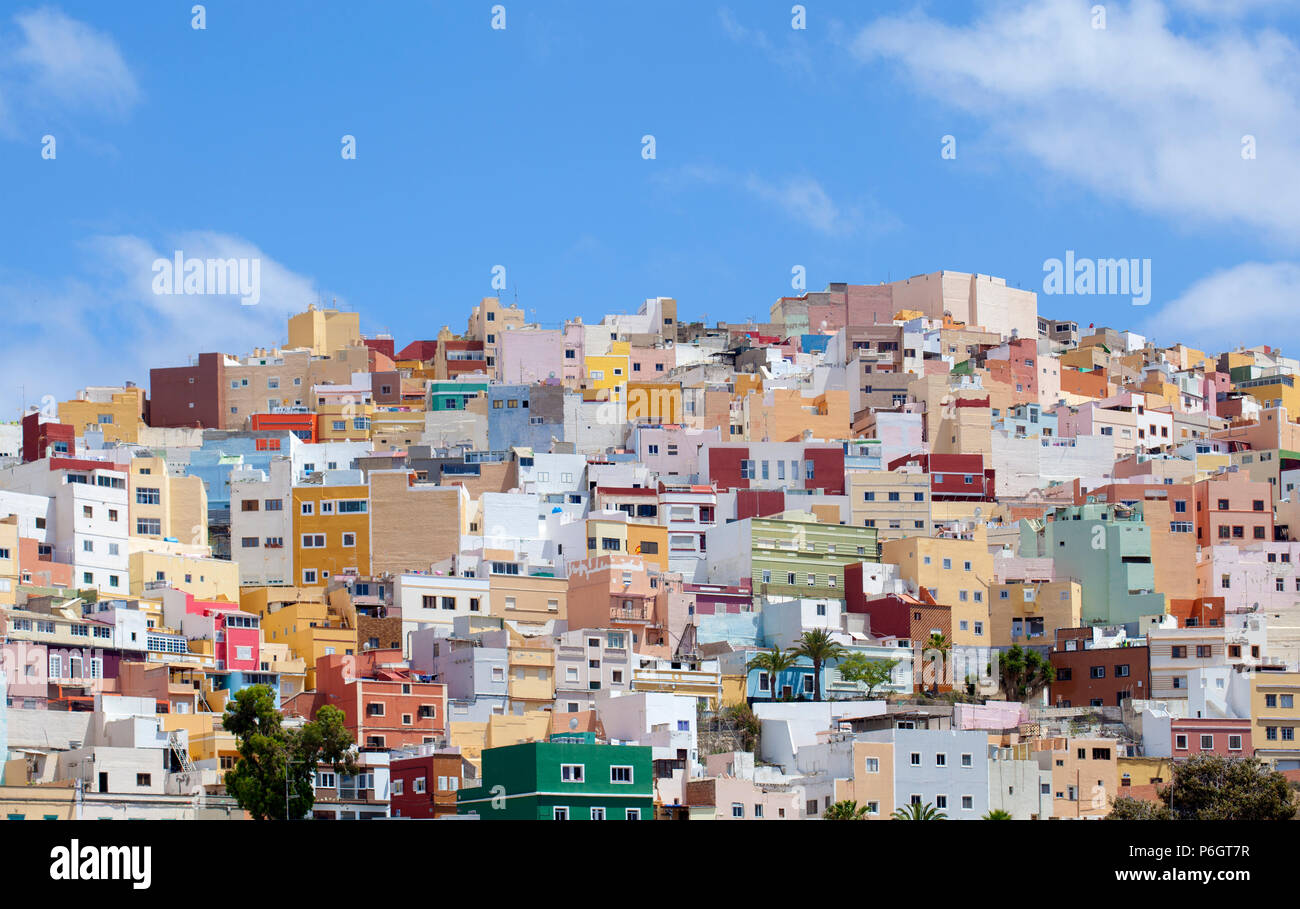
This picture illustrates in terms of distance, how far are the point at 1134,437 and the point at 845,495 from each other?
62.4ft

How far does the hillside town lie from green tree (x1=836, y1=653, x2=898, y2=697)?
140 mm

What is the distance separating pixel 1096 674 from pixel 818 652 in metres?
8.78

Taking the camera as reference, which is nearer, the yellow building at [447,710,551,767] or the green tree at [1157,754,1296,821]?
the green tree at [1157,754,1296,821]

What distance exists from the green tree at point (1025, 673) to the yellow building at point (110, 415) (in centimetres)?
3915

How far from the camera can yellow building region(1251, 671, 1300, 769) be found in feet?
200

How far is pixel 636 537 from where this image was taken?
76.6 metres

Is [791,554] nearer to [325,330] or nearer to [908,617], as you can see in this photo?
[908,617]

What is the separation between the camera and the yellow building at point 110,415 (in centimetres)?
9156

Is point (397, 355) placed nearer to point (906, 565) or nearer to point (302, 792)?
point (906, 565)

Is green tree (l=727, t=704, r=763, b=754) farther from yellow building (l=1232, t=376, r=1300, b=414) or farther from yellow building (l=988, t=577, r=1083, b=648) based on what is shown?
yellow building (l=1232, t=376, r=1300, b=414)

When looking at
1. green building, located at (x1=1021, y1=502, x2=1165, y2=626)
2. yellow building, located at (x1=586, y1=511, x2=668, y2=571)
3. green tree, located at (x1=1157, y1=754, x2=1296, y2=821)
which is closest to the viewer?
green tree, located at (x1=1157, y1=754, x2=1296, y2=821)

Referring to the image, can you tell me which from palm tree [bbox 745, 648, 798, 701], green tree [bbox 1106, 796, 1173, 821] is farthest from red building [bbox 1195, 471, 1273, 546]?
green tree [bbox 1106, 796, 1173, 821]

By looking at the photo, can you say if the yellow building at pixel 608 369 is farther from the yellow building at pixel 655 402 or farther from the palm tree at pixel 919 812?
the palm tree at pixel 919 812

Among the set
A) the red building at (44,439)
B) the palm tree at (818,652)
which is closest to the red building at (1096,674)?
the palm tree at (818,652)
